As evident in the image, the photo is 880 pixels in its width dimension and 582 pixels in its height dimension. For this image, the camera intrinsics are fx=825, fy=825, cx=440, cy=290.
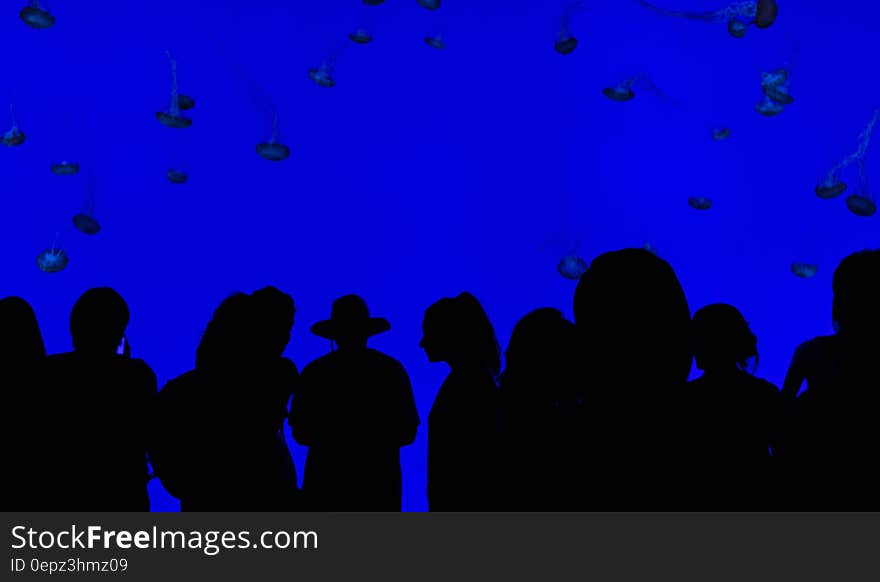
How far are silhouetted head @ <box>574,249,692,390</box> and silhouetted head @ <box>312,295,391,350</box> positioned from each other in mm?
1862

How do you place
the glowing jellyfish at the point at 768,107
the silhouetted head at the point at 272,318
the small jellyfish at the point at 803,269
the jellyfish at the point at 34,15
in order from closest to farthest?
the silhouetted head at the point at 272,318
the jellyfish at the point at 34,15
the glowing jellyfish at the point at 768,107
the small jellyfish at the point at 803,269

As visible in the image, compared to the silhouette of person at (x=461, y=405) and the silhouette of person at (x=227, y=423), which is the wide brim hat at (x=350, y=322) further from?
the silhouette of person at (x=227, y=423)

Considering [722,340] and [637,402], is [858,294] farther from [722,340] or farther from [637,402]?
[637,402]

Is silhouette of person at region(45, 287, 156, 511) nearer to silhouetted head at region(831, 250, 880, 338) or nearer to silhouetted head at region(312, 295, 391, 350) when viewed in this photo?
silhouetted head at region(312, 295, 391, 350)

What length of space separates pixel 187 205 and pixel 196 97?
322cm

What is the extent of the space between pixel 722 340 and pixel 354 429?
137cm

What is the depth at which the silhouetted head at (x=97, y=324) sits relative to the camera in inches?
106

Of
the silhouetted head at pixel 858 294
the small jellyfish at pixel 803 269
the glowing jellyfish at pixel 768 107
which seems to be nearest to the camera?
the silhouetted head at pixel 858 294

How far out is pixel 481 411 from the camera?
2.92m

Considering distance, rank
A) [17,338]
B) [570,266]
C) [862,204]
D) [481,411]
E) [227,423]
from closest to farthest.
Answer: [227,423] < [17,338] < [481,411] < [862,204] < [570,266]

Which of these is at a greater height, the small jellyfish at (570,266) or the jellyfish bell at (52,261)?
the jellyfish bell at (52,261)

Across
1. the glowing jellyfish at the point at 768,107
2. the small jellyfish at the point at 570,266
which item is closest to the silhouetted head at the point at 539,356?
the small jellyfish at the point at 570,266

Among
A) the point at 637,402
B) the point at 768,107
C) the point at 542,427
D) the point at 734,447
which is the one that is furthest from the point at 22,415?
the point at 768,107

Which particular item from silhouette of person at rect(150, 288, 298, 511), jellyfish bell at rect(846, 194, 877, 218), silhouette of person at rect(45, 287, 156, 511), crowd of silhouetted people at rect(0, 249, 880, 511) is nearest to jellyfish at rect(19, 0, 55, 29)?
crowd of silhouetted people at rect(0, 249, 880, 511)
